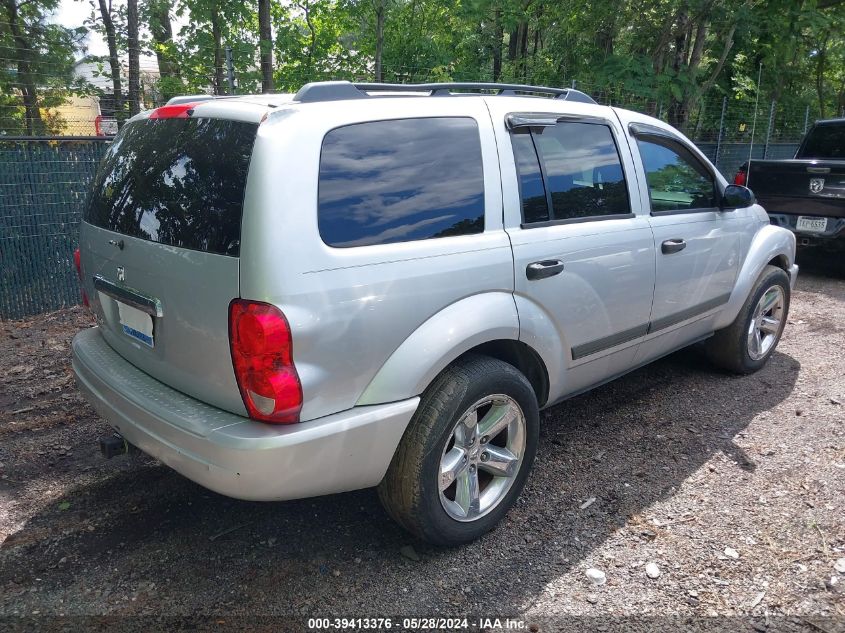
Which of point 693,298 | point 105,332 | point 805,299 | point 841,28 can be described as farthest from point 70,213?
point 841,28

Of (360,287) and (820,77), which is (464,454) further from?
(820,77)

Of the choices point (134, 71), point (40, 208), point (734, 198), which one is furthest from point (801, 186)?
point (134, 71)

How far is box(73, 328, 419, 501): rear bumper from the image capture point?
A: 2.32 metres

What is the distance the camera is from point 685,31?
1120 centimetres

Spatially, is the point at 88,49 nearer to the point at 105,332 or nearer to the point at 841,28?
the point at 105,332

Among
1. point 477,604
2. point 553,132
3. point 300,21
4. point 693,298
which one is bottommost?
point 477,604

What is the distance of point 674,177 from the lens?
4148mm

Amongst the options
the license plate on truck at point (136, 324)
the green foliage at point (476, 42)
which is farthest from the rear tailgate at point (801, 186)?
the license plate on truck at point (136, 324)

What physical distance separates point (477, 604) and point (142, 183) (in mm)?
2193

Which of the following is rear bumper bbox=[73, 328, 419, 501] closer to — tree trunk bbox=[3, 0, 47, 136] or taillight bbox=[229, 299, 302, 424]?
taillight bbox=[229, 299, 302, 424]

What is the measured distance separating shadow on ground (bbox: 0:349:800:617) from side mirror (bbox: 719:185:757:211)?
155cm

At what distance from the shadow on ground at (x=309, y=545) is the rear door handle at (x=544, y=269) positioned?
1158 millimetres

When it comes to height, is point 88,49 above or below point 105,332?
above

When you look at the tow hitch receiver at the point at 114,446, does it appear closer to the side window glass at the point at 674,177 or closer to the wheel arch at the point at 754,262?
the side window glass at the point at 674,177
